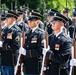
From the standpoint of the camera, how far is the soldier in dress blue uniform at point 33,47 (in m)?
10.1

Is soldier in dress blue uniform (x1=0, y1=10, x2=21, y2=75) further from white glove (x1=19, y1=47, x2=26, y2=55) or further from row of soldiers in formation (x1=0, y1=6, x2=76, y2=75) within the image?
white glove (x1=19, y1=47, x2=26, y2=55)

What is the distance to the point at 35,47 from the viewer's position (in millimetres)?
10133

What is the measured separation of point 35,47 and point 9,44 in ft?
4.37

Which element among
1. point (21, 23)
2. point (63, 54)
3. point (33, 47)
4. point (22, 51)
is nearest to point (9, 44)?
point (22, 51)

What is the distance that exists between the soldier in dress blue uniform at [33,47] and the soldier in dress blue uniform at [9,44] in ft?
2.65

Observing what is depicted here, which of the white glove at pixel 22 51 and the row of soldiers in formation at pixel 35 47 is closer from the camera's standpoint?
the row of soldiers in formation at pixel 35 47

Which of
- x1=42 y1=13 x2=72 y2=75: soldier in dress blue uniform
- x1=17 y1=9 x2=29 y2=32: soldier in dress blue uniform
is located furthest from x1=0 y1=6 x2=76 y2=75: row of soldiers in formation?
x1=17 y1=9 x2=29 y2=32: soldier in dress blue uniform

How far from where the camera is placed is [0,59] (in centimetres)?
1187

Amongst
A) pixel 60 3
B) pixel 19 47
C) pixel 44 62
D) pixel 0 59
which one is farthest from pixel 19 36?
pixel 60 3

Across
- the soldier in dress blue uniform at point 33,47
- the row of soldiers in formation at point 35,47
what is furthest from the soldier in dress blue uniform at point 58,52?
the soldier in dress blue uniform at point 33,47

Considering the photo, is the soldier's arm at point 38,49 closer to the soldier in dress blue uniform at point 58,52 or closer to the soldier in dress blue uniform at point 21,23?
the soldier in dress blue uniform at point 58,52

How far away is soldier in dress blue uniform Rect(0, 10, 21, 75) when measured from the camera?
11.2 meters

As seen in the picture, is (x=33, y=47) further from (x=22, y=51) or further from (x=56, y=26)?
(x=56, y=26)

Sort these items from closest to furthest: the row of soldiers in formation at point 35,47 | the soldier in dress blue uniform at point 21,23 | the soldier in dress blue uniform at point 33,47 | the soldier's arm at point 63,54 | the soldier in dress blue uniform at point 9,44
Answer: the soldier's arm at point 63,54 < the row of soldiers in formation at point 35,47 < the soldier in dress blue uniform at point 33,47 < the soldier in dress blue uniform at point 9,44 < the soldier in dress blue uniform at point 21,23
